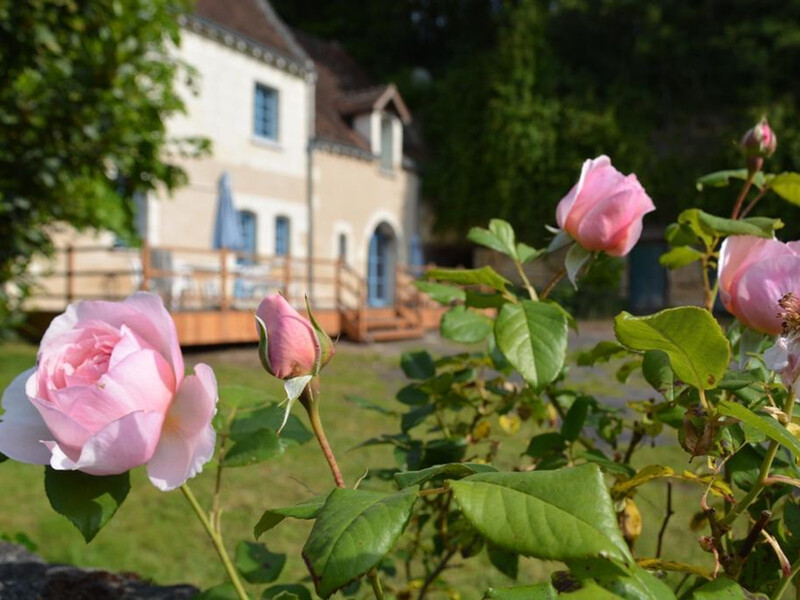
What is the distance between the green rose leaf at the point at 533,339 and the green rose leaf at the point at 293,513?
253 mm

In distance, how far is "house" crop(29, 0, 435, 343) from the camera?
1099 centimetres

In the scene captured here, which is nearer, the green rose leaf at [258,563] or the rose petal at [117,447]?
the rose petal at [117,447]

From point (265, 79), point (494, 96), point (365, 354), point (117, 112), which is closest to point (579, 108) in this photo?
point (494, 96)

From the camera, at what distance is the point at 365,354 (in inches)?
395

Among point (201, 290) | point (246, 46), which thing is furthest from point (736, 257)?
point (246, 46)

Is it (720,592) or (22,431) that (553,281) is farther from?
(22,431)

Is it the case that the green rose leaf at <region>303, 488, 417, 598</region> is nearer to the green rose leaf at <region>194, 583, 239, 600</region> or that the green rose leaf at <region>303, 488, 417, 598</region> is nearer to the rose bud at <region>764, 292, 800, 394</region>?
the rose bud at <region>764, 292, 800, 394</region>

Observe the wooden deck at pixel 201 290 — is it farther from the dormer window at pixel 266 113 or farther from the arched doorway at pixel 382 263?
the arched doorway at pixel 382 263

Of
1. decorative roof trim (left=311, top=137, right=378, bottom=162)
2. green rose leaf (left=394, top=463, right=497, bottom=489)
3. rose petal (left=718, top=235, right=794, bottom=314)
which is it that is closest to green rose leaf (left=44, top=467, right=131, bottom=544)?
green rose leaf (left=394, top=463, right=497, bottom=489)

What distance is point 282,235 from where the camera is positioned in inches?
580

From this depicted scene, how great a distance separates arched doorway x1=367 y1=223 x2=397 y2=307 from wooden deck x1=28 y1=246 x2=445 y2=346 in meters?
3.19

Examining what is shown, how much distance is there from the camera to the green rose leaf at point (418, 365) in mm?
1175

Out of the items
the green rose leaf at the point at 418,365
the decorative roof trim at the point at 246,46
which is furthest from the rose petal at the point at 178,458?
the decorative roof trim at the point at 246,46

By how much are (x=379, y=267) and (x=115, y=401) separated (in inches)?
666
